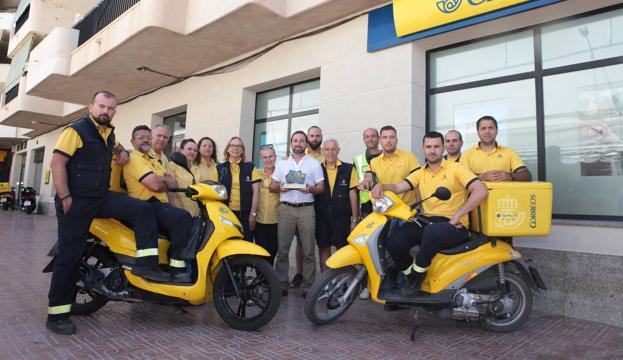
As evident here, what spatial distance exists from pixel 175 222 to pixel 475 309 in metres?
2.82

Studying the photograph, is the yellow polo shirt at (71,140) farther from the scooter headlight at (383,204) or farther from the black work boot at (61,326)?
the scooter headlight at (383,204)

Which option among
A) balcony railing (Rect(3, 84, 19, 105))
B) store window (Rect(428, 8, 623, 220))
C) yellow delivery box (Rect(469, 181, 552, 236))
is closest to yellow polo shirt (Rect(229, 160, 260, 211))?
yellow delivery box (Rect(469, 181, 552, 236))

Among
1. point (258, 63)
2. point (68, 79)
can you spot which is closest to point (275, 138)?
point (258, 63)

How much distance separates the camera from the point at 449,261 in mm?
3592

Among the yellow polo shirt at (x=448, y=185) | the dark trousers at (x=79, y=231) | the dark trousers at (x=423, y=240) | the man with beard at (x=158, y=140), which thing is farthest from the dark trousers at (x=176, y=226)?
the yellow polo shirt at (x=448, y=185)

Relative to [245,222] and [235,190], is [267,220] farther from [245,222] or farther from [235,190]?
[235,190]

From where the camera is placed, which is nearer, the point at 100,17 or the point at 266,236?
the point at 266,236

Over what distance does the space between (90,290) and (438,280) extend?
325cm

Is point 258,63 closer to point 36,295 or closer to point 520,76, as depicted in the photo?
point 520,76

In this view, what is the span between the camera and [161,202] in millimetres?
3924

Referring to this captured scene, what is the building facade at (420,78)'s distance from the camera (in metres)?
4.69

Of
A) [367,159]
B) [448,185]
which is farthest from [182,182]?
[448,185]

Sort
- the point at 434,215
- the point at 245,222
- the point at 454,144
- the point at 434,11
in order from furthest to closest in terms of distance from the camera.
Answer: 1. the point at 434,11
2. the point at 245,222
3. the point at 454,144
4. the point at 434,215

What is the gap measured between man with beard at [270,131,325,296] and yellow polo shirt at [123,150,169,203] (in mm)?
1504
